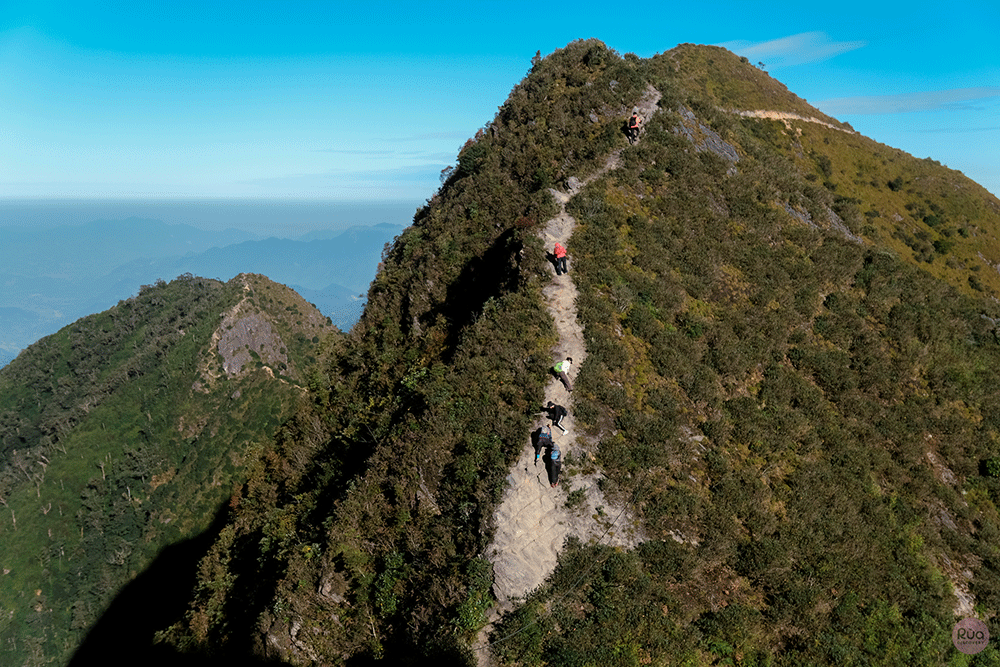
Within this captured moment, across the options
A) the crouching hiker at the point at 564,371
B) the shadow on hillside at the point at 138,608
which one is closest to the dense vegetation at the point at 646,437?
the crouching hiker at the point at 564,371

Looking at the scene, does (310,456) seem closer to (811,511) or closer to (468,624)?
(468,624)

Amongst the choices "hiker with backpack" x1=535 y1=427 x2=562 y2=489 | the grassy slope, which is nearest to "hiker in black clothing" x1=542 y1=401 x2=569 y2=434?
"hiker with backpack" x1=535 y1=427 x2=562 y2=489

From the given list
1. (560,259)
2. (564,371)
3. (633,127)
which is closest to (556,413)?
(564,371)

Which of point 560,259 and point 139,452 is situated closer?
point 560,259

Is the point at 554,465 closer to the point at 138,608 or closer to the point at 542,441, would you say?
the point at 542,441

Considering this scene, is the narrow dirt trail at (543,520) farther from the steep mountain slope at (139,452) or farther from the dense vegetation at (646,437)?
the steep mountain slope at (139,452)

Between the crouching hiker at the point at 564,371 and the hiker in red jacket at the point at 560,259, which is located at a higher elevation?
the hiker in red jacket at the point at 560,259
